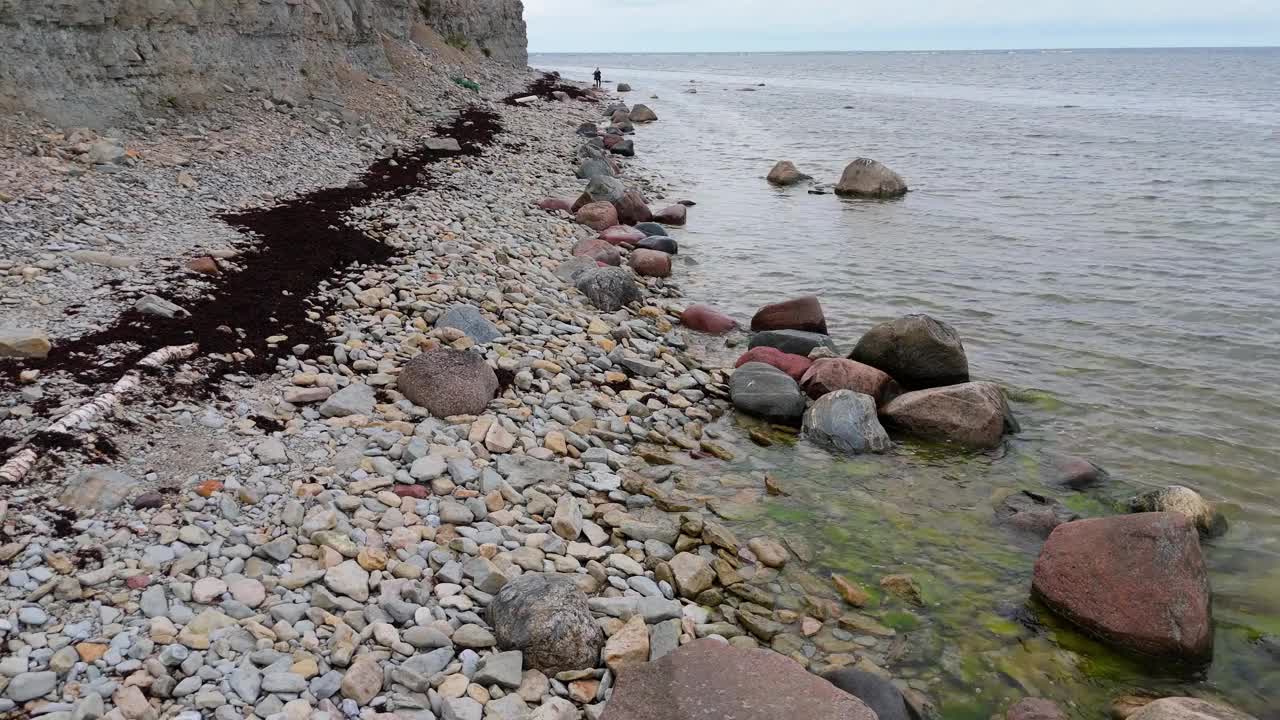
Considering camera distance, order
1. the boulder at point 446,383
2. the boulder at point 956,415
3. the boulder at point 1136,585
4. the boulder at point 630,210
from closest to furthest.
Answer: the boulder at point 1136,585 → the boulder at point 446,383 → the boulder at point 956,415 → the boulder at point 630,210

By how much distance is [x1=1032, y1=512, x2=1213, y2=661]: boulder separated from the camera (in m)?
5.49

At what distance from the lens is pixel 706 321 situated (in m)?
12.0

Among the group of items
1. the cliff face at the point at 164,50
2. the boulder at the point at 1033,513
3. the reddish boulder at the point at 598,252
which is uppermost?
the cliff face at the point at 164,50

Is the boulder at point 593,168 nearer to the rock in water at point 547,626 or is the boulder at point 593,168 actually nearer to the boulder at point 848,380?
the boulder at point 848,380

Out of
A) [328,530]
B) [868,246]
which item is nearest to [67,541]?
[328,530]

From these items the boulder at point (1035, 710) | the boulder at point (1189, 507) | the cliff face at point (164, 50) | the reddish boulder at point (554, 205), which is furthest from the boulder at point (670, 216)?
the boulder at point (1035, 710)

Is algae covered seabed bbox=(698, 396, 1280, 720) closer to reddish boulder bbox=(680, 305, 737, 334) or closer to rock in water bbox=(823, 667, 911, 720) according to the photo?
rock in water bbox=(823, 667, 911, 720)

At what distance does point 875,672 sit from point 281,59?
65.5 feet

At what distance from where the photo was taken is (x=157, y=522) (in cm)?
516

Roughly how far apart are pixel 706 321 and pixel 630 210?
7.28 metres

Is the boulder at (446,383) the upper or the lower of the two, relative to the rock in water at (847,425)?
upper

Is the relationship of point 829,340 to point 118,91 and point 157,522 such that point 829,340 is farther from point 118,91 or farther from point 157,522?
point 118,91

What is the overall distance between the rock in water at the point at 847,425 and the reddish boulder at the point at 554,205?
34.9 feet

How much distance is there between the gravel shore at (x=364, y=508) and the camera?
4332 mm
